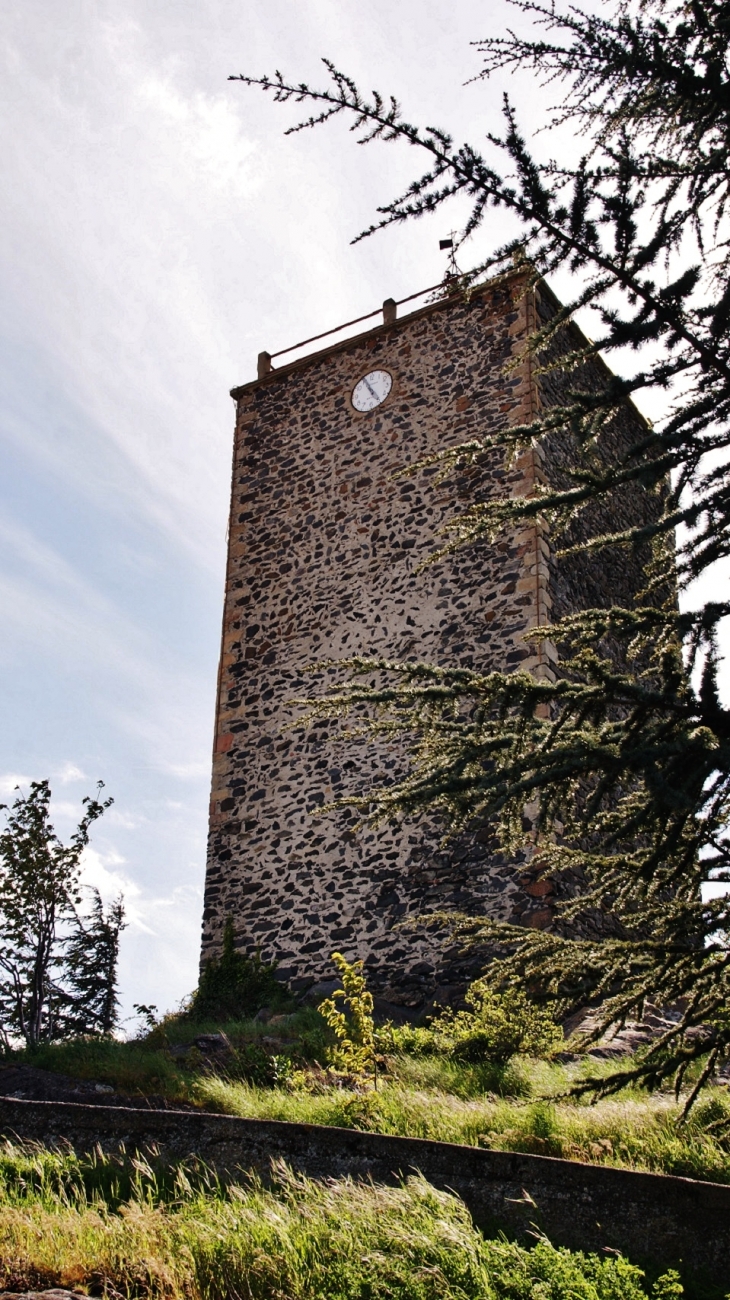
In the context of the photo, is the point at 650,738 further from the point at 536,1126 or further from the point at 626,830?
the point at 536,1126

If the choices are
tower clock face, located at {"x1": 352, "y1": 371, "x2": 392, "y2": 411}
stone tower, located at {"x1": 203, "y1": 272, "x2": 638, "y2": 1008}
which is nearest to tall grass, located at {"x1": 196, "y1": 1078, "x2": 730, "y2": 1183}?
stone tower, located at {"x1": 203, "y1": 272, "x2": 638, "y2": 1008}

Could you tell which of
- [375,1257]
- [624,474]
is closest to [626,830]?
[624,474]

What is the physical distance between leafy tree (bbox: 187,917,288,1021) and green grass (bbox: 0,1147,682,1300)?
6268 millimetres

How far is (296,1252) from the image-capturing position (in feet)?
17.0

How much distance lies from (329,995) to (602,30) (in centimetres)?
893

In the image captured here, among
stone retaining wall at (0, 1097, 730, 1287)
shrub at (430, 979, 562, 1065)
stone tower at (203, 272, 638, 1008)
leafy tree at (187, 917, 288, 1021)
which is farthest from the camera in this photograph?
leafy tree at (187, 917, 288, 1021)

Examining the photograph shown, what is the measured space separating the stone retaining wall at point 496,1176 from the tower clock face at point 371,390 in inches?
380

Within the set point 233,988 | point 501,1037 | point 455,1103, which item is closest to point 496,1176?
point 455,1103

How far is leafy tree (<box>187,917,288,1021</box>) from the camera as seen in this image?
12250mm

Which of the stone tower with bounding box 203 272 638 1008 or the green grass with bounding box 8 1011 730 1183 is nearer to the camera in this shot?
the green grass with bounding box 8 1011 730 1183

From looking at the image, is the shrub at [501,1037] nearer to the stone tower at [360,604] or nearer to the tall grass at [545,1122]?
the tall grass at [545,1122]

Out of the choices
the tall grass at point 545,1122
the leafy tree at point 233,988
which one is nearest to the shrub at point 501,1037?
the tall grass at point 545,1122

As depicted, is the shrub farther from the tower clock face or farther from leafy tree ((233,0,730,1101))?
the tower clock face

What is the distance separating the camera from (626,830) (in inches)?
194
